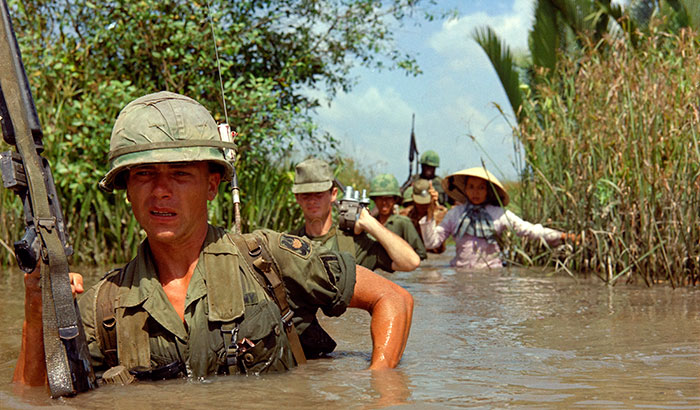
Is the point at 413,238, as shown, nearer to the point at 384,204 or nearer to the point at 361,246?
the point at 384,204

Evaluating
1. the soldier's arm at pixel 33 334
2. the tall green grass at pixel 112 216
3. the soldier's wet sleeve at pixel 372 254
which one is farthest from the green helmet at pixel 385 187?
the soldier's arm at pixel 33 334

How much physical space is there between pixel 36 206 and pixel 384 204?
245 inches

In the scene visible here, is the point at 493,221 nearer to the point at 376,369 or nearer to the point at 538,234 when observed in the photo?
the point at 538,234

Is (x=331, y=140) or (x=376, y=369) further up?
(x=331, y=140)

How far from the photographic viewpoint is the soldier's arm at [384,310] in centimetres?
354

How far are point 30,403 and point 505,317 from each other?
152 inches

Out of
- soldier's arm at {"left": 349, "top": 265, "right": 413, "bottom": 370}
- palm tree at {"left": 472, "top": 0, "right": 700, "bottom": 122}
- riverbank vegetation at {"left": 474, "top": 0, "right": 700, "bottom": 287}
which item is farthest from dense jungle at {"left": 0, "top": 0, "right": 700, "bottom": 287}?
palm tree at {"left": 472, "top": 0, "right": 700, "bottom": 122}

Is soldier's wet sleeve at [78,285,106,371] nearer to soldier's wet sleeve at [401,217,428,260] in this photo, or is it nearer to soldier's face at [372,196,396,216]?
soldier's wet sleeve at [401,217,428,260]

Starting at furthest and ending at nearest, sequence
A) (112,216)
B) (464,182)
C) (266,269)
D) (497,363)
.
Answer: (112,216)
(464,182)
(497,363)
(266,269)

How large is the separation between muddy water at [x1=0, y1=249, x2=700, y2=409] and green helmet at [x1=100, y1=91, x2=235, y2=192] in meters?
0.84

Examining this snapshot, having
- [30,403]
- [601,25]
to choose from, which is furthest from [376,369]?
[601,25]

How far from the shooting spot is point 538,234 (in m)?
8.79

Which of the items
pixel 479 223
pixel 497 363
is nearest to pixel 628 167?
pixel 479 223

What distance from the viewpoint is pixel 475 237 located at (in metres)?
9.29
